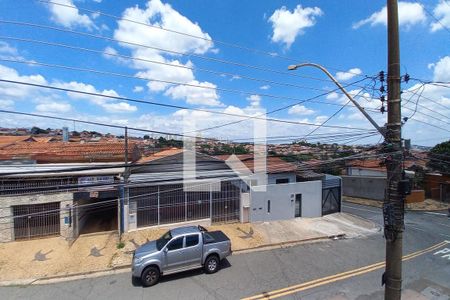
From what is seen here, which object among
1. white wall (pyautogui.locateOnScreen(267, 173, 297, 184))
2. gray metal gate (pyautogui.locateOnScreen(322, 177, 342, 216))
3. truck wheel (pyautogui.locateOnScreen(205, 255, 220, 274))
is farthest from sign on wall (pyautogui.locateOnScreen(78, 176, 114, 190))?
gray metal gate (pyautogui.locateOnScreen(322, 177, 342, 216))

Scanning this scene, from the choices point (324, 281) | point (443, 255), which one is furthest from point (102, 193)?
point (443, 255)

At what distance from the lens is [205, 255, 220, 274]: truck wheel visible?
11.3 m

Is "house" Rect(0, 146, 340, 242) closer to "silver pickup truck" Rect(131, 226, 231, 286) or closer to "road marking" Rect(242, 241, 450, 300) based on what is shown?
"silver pickup truck" Rect(131, 226, 231, 286)

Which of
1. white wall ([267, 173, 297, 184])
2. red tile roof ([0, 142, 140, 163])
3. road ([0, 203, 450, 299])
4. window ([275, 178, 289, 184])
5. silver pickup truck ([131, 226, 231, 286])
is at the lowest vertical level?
road ([0, 203, 450, 299])

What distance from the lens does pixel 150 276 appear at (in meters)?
10.3

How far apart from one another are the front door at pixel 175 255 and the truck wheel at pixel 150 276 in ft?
1.55

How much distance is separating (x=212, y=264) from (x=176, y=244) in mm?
1788

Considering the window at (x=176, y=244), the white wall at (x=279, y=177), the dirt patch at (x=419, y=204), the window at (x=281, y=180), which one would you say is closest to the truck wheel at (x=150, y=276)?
the window at (x=176, y=244)

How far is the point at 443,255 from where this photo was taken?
45.8 feet

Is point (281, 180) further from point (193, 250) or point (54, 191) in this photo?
point (54, 191)

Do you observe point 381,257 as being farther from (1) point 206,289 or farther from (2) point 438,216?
(2) point 438,216

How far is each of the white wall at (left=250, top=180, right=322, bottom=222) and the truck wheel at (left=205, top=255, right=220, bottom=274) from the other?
23.4 ft

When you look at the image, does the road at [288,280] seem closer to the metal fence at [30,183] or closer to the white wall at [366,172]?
the metal fence at [30,183]

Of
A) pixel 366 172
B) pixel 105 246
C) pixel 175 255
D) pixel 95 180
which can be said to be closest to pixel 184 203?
pixel 105 246
